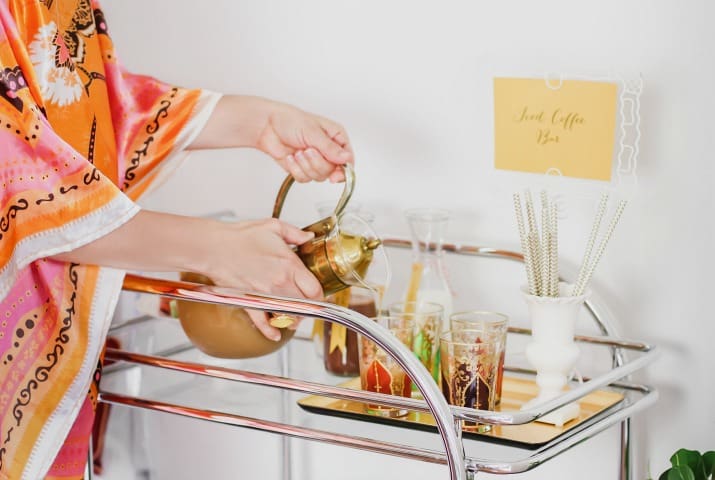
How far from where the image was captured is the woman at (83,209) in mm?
1030

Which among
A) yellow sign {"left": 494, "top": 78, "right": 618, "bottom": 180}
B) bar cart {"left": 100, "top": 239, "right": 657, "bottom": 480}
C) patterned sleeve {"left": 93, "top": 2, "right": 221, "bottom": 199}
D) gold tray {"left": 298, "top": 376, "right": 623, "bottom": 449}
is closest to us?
bar cart {"left": 100, "top": 239, "right": 657, "bottom": 480}

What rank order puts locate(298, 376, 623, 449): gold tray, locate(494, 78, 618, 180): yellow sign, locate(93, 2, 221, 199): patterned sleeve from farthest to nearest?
locate(93, 2, 221, 199): patterned sleeve, locate(494, 78, 618, 180): yellow sign, locate(298, 376, 623, 449): gold tray

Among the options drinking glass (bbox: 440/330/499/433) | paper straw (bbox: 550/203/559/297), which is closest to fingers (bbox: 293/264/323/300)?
drinking glass (bbox: 440/330/499/433)

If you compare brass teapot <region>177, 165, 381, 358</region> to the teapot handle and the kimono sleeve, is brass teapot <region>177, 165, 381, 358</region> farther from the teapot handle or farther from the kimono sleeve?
the kimono sleeve

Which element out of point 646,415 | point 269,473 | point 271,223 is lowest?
point 269,473

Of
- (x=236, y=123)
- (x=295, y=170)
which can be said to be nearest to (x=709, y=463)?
(x=295, y=170)

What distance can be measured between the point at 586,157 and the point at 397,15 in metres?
0.34

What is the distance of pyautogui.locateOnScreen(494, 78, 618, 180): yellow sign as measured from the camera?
45.9 inches

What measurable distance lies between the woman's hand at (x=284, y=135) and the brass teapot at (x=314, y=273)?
0.13 feet

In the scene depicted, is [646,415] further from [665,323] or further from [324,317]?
[324,317]

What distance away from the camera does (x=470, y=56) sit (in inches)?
52.1

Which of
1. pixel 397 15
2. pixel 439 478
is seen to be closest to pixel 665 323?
pixel 439 478

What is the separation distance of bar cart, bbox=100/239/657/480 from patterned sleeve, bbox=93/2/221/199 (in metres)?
0.19

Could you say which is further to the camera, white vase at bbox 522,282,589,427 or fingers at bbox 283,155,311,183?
fingers at bbox 283,155,311,183
